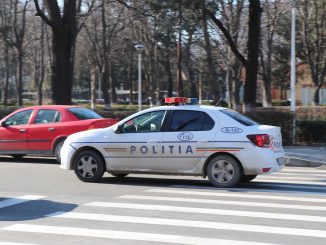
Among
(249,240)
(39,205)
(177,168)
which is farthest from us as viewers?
(177,168)

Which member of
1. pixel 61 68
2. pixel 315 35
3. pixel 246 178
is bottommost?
pixel 246 178

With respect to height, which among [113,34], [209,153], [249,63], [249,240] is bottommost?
[249,240]

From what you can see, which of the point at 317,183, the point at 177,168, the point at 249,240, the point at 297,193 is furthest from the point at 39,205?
the point at 317,183

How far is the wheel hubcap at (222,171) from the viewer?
1104cm

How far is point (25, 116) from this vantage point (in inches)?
637

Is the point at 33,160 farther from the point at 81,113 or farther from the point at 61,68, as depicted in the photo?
the point at 61,68

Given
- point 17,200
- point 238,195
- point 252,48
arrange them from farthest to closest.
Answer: point 252,48 → point 238,195 → point 17,200

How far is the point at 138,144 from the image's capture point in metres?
11.5

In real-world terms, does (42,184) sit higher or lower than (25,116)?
lower

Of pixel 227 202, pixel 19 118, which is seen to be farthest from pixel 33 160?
pixel 227 202

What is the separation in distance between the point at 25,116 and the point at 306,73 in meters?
50.0

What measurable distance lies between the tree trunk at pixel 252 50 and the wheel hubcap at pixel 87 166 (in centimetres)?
1270

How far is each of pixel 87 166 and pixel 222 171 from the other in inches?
111

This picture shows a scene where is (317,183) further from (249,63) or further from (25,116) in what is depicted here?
(249,63)
